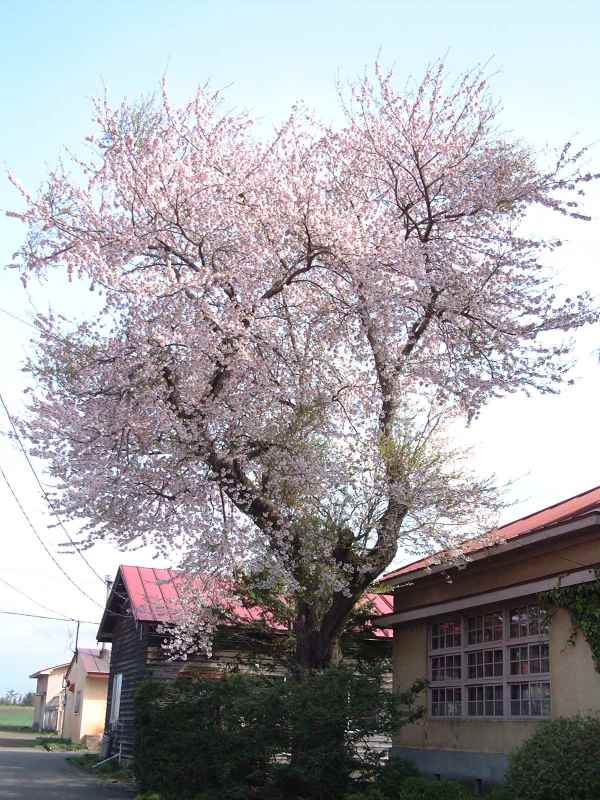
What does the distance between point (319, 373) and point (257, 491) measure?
7.68 feet

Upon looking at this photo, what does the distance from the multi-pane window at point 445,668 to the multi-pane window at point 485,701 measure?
2.06 ft

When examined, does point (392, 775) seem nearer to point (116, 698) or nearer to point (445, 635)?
point (445, 635)

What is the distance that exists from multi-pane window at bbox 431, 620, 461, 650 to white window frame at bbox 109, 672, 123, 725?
39.9ft

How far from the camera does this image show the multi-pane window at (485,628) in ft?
48.1

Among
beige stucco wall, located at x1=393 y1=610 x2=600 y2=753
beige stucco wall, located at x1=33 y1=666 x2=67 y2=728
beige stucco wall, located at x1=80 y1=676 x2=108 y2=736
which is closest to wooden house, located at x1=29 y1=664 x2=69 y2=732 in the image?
beige stucco wall, located at x1=33 y1=666 x2=67 y2=728

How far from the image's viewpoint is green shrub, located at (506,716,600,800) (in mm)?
10227

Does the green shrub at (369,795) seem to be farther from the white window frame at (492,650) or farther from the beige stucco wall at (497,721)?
the white window frame at (492,650)

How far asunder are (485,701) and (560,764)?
4235mm

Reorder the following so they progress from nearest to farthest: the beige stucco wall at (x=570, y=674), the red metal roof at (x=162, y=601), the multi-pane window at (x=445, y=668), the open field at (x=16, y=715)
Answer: the beige stucco wall at (x=570, y=674) < the multi-pane window at (x=445, y=668) < the red metal roof at (x=162, y=601) < the open field at (x=16, y=715)

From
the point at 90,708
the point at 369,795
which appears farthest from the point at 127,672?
the point at 90,708

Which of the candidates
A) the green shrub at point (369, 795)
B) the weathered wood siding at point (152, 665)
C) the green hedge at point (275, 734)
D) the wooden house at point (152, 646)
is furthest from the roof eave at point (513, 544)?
the green shrub at point (369, 795)

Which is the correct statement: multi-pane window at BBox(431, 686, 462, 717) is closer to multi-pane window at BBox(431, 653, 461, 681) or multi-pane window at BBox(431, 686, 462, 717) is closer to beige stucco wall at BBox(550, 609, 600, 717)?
multi-pane window at BBox(431, 653, 461, 681)

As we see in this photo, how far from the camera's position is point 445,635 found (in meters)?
16.6

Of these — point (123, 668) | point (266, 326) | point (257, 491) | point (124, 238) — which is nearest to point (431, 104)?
point (266, 326)
